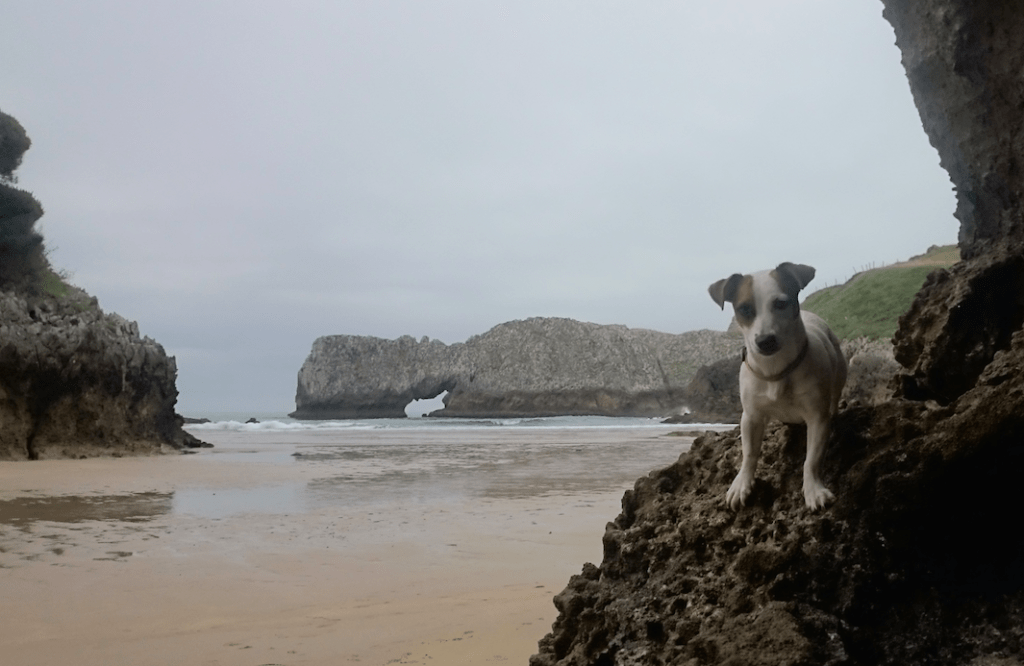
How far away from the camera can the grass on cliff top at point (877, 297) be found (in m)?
29.1

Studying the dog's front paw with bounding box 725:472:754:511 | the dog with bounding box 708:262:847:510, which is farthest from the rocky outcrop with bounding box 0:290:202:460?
the dog with bounding box 708:262:847:510

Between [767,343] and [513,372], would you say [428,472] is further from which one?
[513,372]

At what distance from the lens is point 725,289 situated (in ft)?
10.2

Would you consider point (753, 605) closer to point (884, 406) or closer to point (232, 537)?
point (884, 406)

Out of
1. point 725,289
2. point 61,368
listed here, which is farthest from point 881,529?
point 61,368

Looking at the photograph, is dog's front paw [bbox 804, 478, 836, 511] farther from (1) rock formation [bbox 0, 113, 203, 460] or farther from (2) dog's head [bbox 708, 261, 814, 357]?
(1) rock formation [bbox 0, 113, 203, 460]

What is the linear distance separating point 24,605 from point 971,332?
253 inches

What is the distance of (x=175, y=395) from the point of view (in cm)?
2439

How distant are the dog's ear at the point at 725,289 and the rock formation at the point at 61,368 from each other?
62.9 ft

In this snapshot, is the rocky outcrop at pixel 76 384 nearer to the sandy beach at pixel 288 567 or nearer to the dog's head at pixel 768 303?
the sandy beach at pixel 288 567

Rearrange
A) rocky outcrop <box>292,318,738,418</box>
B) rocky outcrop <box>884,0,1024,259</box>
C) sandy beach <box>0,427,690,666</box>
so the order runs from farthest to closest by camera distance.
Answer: rocky outcrop <box>292,318,738,418</box> < sandy beach <box>0,427,690,666</box> < rocky outcrop <box>884,0,1024,259</box>

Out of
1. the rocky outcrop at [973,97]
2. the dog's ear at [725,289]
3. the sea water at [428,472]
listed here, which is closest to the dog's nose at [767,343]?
the dog's ear at [725,289]

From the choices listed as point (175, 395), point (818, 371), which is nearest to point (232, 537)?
point (818, 371)

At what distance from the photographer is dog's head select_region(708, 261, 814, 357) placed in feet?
9.27
